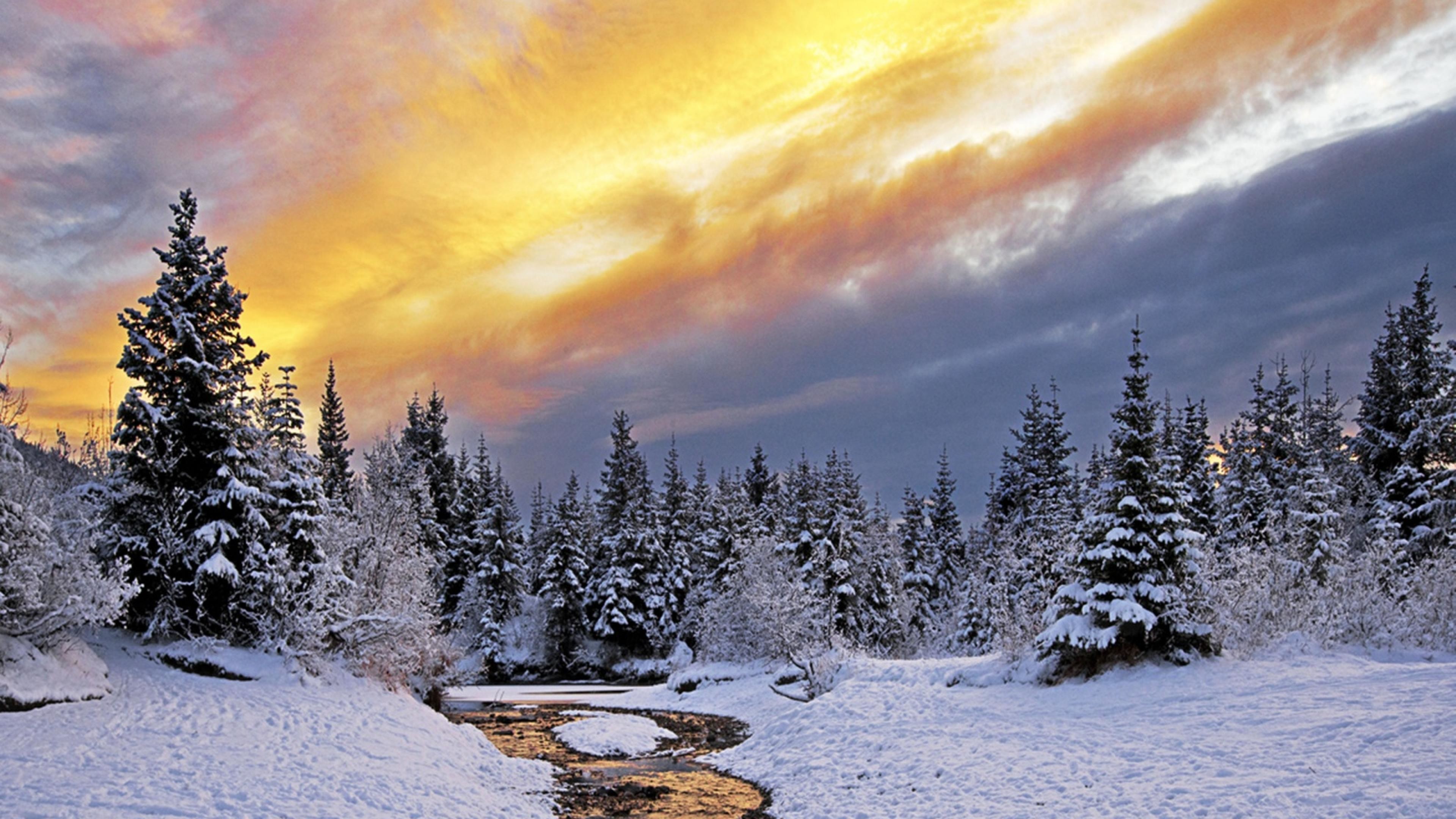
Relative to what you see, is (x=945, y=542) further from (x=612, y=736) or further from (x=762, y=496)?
(x=612, y=736)

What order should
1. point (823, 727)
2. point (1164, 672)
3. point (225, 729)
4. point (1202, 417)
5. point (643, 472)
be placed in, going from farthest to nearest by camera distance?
point (643, 472), point (1202, 417), point (823, 727), point (1164, 672), point (225, 729)

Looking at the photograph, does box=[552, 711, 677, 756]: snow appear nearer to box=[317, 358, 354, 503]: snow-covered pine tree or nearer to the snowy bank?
the snowy bank

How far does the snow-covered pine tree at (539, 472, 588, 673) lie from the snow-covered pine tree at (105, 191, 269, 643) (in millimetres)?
38919

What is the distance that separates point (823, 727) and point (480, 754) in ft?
33.8

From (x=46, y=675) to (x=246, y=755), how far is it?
17.4 ft

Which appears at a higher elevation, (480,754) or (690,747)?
(480,754)

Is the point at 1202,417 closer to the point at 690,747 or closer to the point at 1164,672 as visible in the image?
the point at 1164,672

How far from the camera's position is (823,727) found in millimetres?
24438

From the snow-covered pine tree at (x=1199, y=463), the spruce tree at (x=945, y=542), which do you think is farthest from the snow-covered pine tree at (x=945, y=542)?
the snow-covered pine tree at (x=1199, y=463)

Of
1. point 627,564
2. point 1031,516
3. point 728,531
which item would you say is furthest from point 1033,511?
point 627,564

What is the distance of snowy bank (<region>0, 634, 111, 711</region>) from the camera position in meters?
16.2

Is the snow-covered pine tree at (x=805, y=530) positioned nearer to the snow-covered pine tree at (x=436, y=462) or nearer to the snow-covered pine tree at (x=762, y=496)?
the snow-covered pine tree at (x=762, y=496)

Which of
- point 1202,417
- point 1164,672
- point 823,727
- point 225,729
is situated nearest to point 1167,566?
point 1164,672

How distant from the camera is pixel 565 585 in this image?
63000 mm
